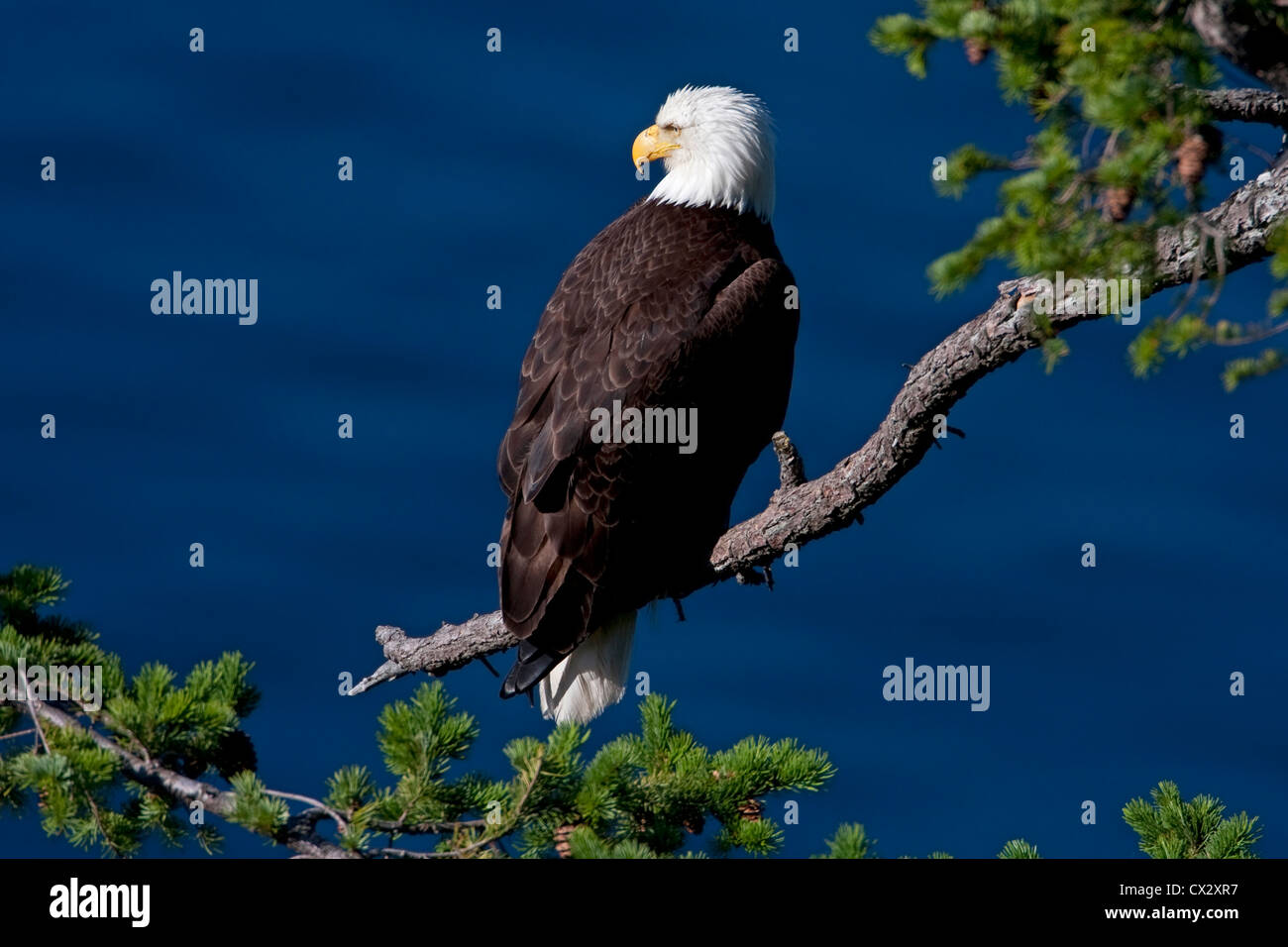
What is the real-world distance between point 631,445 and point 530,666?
2.74ft

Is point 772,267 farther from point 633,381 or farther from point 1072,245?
point 1072,245

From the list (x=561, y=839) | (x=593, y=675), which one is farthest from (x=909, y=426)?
(x=593, y=675)

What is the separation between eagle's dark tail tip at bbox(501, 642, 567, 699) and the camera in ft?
17.8

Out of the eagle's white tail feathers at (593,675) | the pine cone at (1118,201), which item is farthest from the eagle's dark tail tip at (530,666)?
the pine cone at (1118,201)

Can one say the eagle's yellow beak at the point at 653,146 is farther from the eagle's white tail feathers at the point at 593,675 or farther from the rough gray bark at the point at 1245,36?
A: the rough gray bark at the point at 1245,36

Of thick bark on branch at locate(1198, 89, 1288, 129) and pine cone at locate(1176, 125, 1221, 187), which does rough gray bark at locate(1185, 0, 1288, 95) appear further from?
thick bark on branch at locate(1198, 89, 1288, 129)

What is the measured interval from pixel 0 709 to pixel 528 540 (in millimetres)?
2001

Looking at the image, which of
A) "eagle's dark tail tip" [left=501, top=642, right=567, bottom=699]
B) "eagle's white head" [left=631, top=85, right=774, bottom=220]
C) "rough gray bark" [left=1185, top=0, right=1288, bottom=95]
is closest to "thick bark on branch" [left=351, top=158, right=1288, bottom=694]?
"eagle's dark tail tip" [left=501, top=642, right=567, bottom=699]

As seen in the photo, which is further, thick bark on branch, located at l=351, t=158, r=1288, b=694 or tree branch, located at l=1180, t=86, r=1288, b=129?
thick bark on branch, located at l=351, t=158, r=1288, b=694

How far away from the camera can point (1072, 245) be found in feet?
9.53

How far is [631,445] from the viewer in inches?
210

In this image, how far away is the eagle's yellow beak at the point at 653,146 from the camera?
634 centimetres

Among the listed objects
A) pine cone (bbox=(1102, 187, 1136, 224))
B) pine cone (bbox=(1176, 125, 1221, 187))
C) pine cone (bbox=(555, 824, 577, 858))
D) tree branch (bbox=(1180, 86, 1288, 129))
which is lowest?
pine cone (bbox=(555, 824, 577, 858))

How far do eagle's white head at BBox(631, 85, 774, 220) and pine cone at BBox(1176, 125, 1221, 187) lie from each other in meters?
3.20
